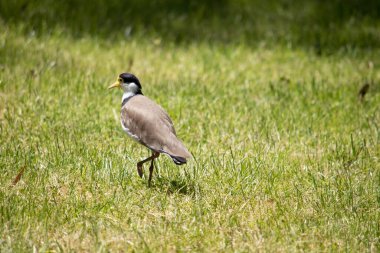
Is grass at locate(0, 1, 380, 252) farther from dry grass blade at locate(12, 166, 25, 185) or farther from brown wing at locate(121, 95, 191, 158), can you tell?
brown wing at locate(121, 95, 191, 158)

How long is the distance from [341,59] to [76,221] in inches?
231

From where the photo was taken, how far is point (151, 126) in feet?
17.1

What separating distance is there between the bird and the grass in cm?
34

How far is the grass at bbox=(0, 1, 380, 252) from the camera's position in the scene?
459 cm

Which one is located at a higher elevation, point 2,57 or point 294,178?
point 2,57

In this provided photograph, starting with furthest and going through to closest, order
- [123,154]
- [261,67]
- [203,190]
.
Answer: [261,67], [123,154], [203,190]

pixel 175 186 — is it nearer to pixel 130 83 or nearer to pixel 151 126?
pixel 151 126

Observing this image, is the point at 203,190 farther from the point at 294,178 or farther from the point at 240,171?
the point at 294,178

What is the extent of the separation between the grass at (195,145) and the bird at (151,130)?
34cm

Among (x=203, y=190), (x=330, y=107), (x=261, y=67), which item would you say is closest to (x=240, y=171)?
(x=203, y=190)

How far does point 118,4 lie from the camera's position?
10.4 metres

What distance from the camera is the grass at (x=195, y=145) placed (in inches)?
181

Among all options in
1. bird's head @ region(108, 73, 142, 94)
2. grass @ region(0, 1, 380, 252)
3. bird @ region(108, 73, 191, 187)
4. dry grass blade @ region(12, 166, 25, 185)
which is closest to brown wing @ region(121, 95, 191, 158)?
bird @ region(108, 73, 191, 187)

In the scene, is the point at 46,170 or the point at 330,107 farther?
the point at 330,107
